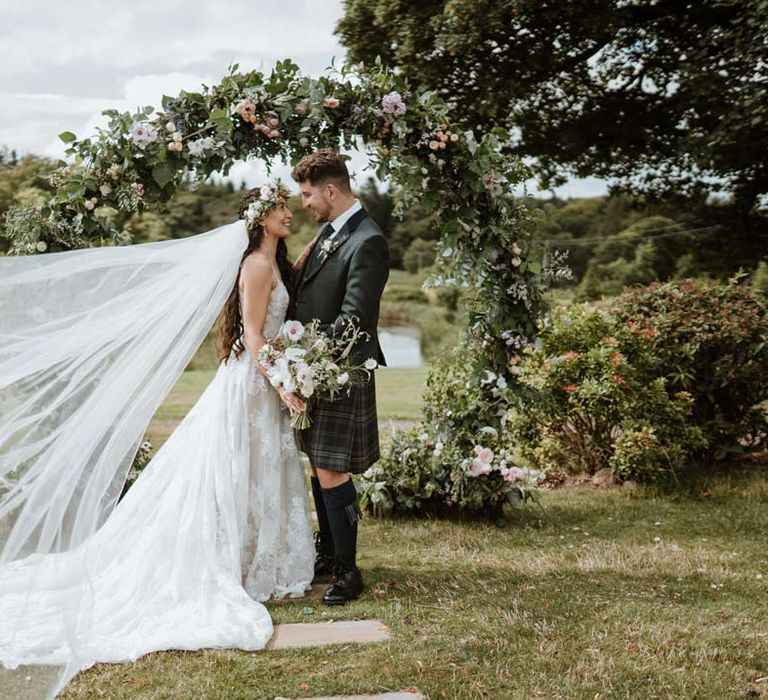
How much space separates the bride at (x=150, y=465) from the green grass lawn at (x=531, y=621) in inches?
10.3

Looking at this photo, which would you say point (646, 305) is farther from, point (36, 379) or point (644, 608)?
point (36, 379)

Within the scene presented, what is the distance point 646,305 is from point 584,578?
3.61 meters

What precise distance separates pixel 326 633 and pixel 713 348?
197 inches

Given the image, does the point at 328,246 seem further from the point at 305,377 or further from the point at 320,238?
the point at 305,377

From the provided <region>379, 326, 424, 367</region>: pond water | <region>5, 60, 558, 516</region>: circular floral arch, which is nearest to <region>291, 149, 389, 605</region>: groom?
<region>5, 60, 558, 516</region>: circular floral arch

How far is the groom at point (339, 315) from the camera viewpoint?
4.13 m

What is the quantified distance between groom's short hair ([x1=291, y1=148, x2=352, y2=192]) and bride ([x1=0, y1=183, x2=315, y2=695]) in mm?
175

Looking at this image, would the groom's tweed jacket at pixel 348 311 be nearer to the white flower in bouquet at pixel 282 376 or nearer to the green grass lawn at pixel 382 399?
the white flower in bouquet at pixel 282 376

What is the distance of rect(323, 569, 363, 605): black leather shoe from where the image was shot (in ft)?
13.7

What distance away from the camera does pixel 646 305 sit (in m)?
7.62

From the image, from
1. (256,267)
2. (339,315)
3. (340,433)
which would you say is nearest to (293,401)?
(340,433)

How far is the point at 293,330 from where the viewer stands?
4047mm

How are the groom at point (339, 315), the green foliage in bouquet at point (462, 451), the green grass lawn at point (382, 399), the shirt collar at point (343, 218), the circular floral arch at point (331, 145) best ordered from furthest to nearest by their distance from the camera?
the green grass lawn at point (382, 399)
the green foliage in bouquet at point (462, 451)
the circular floral arch at point (331, 145)
the shirt collar at point (343, 218)
the groom at point (339, 315)

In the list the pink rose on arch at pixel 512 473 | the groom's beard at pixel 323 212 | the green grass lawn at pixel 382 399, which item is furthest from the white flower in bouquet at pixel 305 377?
the green grass lawn at pixel 382 399
